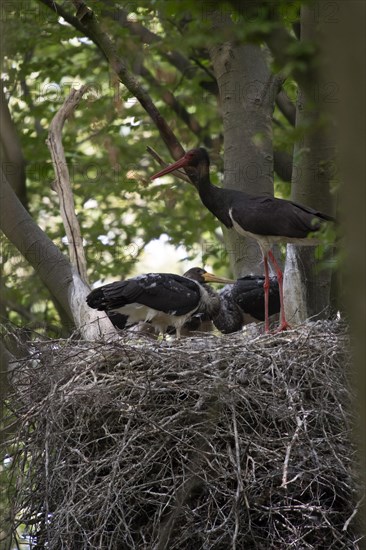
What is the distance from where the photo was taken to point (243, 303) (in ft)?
33.1

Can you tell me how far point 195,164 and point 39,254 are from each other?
185 cm

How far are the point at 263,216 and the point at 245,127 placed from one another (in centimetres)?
202

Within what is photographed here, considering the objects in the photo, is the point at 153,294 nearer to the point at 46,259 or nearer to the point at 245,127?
the point at 46,259

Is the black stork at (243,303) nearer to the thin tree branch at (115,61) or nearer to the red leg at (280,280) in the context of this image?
the red leg at (280,280)

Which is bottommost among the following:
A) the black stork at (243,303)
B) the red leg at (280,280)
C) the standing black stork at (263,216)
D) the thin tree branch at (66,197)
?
the black stork at (243,303)

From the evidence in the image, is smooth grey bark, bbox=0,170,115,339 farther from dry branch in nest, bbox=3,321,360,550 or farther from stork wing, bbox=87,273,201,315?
dry branch in nest, bbox=3,321,360,550

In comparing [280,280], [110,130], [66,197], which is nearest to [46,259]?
[66,197]

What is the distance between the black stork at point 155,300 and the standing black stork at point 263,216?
742 mm

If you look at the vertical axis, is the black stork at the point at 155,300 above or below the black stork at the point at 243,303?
above

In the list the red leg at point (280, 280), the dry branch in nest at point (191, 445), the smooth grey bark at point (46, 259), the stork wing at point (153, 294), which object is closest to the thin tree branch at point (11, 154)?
the smooth grey bark at point (46, 259)

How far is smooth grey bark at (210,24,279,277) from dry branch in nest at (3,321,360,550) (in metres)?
2.90

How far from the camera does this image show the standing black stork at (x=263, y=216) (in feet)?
26.5

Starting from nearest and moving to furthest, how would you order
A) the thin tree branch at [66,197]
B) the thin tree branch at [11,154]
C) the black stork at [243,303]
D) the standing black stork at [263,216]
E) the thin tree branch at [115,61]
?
the standing black stork at [263,216]
the thin tree branch at [66,197]
the thin tree branch at [115,61]
the black stork at [243,303]
the thin tree branch at [11,154]

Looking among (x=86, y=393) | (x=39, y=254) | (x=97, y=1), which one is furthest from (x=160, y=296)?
(x=97, y=1)
